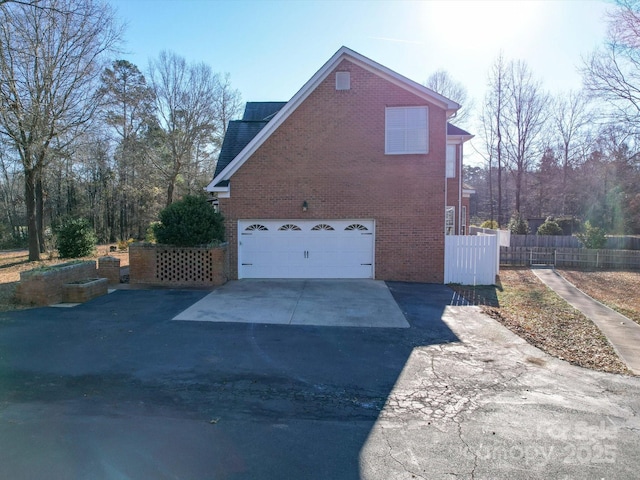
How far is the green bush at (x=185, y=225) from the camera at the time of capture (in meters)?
11.6

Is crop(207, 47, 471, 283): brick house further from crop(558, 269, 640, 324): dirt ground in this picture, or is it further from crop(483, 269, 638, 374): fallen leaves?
crop(558, 269, 640, 324): dirt ground

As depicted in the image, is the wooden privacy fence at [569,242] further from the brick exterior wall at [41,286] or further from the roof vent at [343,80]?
the brick exterior wall at [41,286]

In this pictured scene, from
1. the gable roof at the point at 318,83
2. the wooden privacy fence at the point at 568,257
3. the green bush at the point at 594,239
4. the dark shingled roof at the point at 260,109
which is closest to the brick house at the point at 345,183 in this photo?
the gable roof at the point at 318,83

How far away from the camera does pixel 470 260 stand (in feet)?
42.2

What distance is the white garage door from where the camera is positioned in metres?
12.9

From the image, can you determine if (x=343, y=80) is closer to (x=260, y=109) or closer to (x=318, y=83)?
(x=318, y=83)

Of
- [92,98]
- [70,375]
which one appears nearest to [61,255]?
[92,98]

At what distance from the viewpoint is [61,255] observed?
17812 millimetres

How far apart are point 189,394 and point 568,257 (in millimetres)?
21335

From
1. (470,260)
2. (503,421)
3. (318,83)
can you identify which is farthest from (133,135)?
(503,421)

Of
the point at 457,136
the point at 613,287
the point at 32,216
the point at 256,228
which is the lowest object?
Result: the point at 613,287

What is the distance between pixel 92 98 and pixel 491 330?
65.4 feet

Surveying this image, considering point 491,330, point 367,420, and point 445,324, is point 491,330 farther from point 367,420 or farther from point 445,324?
point 367,420

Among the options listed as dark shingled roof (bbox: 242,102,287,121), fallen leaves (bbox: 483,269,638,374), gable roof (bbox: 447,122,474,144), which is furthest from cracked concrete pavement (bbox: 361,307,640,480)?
dark shingled roof (bbox: 242,102,287,121)
